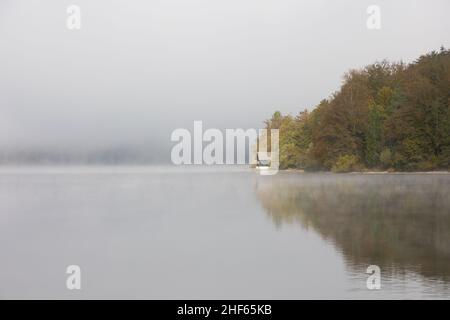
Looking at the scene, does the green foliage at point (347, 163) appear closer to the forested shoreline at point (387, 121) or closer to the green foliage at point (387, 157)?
the forested shoreline at point (387, 121)

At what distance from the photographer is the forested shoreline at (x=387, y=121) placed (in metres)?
61.2

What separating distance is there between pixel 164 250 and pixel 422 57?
5949cm

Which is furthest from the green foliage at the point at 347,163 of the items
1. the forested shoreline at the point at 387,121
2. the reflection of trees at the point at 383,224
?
the reflection of trees at the point at 383,224

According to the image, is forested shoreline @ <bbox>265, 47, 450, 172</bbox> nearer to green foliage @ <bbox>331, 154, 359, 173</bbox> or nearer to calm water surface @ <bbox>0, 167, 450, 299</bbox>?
green foliage @ <bbox>331, 154, 359, 173</bbox>

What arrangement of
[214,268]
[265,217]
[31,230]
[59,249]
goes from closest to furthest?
[214,268], [59,249], [31,230], [265,217]

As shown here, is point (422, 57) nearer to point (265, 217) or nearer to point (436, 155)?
point (436, 155)

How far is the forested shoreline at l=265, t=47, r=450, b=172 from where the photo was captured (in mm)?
61219

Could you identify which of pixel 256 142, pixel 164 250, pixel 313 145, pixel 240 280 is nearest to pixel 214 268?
pixel 240 280

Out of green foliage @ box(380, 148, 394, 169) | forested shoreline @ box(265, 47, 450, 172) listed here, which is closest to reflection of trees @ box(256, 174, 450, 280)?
forested shoreline @ box(265, 47, 450, 172)

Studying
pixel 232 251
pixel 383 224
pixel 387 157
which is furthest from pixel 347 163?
pixel 232 251

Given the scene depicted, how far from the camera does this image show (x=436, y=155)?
62.5 meters

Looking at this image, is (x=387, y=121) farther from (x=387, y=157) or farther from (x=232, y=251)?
(x=232, y=251)

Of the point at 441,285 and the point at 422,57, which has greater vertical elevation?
the point at 422,57

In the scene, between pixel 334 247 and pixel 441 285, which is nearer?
pixel 441 285
